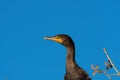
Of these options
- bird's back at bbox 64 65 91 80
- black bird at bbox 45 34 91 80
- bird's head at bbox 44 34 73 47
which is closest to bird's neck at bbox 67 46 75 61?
black bird at bbox 45 34 91 80

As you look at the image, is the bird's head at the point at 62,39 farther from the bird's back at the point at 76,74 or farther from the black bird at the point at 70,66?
the bird's back at the point at 76,74

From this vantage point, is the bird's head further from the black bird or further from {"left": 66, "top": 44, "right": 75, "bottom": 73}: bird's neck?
{"left": 66, "top": 44, "right": 75, "bottom": 73}: bird's neck

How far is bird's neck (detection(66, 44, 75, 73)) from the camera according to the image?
8438 mm

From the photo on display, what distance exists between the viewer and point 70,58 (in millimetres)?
8641

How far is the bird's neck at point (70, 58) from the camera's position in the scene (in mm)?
8438

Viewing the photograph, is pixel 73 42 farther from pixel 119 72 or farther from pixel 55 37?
pixel 119 72

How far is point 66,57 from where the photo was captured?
345 inches

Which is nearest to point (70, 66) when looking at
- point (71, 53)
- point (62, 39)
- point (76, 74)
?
point (76, 74)

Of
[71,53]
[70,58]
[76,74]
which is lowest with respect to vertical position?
[76,74]

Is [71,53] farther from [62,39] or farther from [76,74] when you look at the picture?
[76,74]

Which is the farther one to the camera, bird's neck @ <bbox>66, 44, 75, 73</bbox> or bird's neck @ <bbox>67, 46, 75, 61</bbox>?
bird's neck @ <bbox>67, 46, 75, 61</bbox>

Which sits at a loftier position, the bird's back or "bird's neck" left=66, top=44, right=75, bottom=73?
"bird's neck" left=66, top=44, right=75, bottom=73

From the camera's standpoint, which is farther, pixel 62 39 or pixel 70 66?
pixel 62 39

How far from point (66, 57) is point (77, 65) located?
0.36 metres
